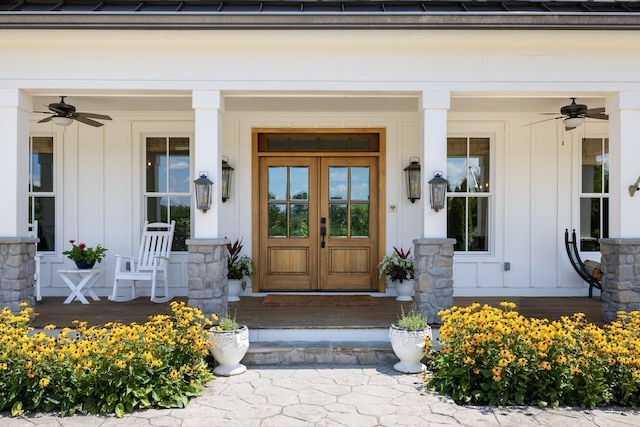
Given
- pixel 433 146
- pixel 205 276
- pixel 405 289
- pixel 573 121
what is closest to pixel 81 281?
pixel 205 276

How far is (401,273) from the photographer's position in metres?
6.06

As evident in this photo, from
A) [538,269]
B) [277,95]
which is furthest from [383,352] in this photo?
[538,269]

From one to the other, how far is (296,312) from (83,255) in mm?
2797

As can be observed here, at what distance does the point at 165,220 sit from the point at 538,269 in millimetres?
5149

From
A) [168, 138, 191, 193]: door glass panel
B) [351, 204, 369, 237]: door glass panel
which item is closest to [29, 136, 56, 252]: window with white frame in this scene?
[168, 138, 191, 193]: door glass panel

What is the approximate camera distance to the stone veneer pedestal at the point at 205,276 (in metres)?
4.46

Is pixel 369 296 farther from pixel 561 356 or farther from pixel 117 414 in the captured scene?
pixel 117 414

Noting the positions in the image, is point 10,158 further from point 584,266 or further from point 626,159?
point 584,266

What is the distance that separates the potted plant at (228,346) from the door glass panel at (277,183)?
8.86 feet

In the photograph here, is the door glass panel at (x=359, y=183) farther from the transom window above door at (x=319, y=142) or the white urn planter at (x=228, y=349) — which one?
the white urn planter at (x=228, y=349)

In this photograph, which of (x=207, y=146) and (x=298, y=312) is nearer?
(x=207, y=146)

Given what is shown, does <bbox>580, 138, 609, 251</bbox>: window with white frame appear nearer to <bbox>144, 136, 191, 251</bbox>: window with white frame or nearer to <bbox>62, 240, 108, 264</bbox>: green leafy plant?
<bbox>144, 136, 191, 251</bbox>: window with white frame

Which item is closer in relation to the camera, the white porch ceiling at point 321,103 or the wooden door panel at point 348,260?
the white porch ceiling at point 321,103

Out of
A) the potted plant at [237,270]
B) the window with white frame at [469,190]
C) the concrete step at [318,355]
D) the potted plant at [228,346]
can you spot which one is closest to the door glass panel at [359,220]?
the window with white frame at [469,190]
